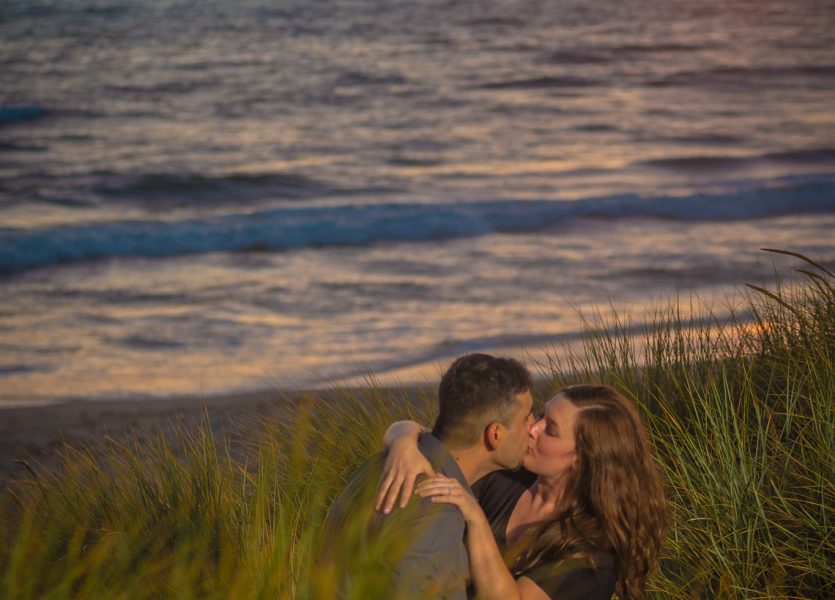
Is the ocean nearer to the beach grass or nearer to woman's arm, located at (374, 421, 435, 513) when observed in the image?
the beach grass

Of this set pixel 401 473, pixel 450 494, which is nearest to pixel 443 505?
pixel 450 494

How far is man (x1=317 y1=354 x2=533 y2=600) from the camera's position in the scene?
3.13 metres

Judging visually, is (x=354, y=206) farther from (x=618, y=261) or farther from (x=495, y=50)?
(x=495, y=50)

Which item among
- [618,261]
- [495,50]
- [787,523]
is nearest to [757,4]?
[495,50]

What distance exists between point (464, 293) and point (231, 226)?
22.5 feet

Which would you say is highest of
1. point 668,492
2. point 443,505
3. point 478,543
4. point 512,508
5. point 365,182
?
point 443,505

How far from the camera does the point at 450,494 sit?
3371mm

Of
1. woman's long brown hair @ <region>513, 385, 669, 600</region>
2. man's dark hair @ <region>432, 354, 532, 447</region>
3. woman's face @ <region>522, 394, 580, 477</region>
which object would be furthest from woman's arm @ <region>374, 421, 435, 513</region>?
woman's long brown hair @ <region>513, 385, 669, 600</region>

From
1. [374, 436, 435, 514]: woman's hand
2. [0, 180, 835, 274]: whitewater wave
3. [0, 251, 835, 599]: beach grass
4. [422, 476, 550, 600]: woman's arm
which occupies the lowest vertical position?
[0, 180, 835, 274]: whitewater wave

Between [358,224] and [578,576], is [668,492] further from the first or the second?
[358,224]

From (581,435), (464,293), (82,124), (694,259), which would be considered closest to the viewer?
(581,435)

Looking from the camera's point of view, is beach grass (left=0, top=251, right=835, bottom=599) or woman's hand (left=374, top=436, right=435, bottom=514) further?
beach grass (left=0, top=251, right=835, bottom=599)

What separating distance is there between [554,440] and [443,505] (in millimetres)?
754

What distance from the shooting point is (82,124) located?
2961cm
